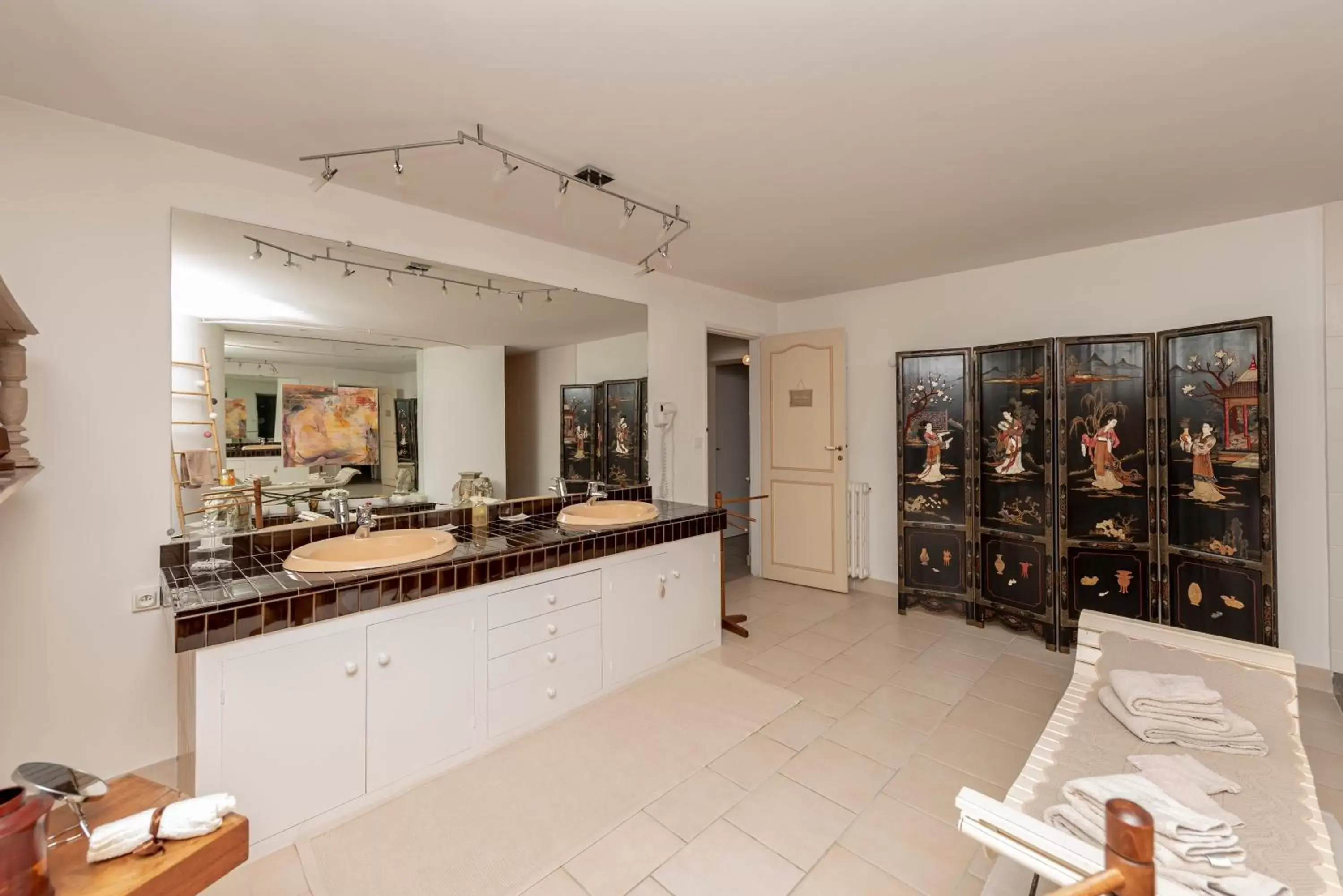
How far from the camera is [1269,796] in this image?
1470mm

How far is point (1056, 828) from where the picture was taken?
1.35 m

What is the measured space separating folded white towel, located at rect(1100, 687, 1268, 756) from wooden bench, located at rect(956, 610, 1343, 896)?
0.34ft

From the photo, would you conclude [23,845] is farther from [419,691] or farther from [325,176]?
[325,176]

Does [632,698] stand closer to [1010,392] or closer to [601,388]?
[601,388]

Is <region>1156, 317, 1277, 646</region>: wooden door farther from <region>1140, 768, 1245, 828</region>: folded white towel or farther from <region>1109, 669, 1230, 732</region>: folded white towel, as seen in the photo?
<region>1140, 768, 1245, 828</region>: folded white towel

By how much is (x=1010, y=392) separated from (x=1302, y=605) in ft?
5.76

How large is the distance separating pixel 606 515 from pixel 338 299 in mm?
1723

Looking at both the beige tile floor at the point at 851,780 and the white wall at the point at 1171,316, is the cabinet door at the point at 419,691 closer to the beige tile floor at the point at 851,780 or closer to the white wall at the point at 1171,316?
the beige tile floor at the point at 851,780

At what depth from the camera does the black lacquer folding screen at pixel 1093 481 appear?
281 cm

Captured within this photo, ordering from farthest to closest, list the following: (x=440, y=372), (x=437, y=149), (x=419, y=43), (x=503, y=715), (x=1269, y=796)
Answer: (x=440, y=372)
(x=503, y=715)
(x=437, y=149)
(x=419, y=43)
(x=1269, y=796)

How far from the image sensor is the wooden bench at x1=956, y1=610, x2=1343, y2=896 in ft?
3.83

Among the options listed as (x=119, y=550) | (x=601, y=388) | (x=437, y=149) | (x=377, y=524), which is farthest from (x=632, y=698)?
(x=437, y=149)

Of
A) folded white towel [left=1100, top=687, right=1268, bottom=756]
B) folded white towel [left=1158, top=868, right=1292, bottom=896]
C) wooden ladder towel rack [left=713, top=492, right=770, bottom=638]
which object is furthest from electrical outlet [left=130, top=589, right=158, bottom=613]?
folded white towel [left=1100, top=687, right=1268, bottom=756]

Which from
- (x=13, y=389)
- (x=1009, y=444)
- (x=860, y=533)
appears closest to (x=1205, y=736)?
(x=1009, y=444)
